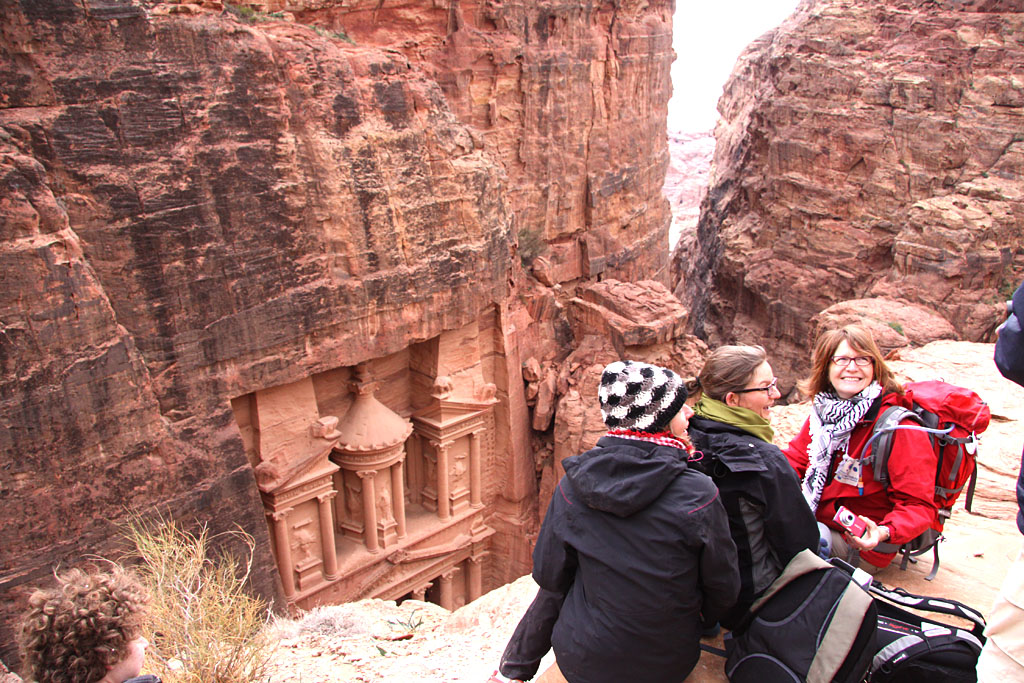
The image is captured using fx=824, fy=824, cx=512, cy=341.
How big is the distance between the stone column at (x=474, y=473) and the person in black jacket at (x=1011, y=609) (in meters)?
11.5

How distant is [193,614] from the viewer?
28.2 feet

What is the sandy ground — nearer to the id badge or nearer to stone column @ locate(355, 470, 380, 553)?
the id badge

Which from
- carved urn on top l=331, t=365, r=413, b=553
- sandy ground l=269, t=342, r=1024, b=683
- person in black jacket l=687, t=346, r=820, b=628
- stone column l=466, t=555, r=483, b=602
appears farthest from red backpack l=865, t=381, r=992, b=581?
stone column l=466, t=555, r=483, b=602

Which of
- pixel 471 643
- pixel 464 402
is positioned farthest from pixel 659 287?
pixel 471 643

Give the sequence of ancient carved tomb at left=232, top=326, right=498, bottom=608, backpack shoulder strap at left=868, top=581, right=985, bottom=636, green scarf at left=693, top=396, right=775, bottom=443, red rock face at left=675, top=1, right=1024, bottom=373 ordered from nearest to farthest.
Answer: backpack shoulder strap at left=868, top=581, right=985, bottom=636, green scarf at left=693, top=396, right=775, bottom=443, ancient carved tomb at left=232, top=326, right=498, bottom=608, red rock face at left=675, top=1, right=1024, bottom=373

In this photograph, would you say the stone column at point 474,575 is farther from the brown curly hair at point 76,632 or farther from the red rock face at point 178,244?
the brown curly hair at point 76,632

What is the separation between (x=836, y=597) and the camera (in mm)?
4062

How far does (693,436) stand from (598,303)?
1303 centimetres

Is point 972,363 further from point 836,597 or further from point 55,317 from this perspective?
point 55,317

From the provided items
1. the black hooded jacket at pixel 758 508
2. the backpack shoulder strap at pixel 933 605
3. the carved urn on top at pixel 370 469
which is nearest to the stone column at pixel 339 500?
the carved urn on top at pixel 370 469

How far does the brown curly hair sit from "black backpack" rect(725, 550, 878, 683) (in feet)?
10.3

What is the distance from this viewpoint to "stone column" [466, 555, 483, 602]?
15.3 metres

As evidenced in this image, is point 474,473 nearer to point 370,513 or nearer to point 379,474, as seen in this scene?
point 379,474

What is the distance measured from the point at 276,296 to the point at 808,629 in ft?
27.7
